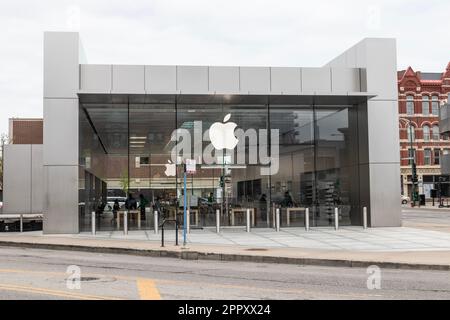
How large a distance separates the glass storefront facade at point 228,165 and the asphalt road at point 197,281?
982 centimetres

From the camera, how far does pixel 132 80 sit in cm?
2464

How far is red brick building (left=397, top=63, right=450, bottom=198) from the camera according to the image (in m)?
74.1

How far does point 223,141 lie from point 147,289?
16.8 meters

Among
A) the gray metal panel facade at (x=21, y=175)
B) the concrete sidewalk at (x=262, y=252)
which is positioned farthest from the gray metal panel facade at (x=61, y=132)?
the gray metal panel facade at (x=21, y=175)

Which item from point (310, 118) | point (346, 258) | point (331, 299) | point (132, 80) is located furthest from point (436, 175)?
point (331, 299)

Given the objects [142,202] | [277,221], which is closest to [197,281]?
[277,221]

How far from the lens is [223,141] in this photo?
87.8ft

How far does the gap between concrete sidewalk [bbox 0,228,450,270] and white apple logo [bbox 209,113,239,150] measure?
6.89m

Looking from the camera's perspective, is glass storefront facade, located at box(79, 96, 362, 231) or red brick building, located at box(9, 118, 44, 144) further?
red brick building, located at box(9, 118, 44, 144)

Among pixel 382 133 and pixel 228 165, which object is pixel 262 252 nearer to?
pixel 228 165

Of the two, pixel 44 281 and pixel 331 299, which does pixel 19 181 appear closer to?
pixel 44 281

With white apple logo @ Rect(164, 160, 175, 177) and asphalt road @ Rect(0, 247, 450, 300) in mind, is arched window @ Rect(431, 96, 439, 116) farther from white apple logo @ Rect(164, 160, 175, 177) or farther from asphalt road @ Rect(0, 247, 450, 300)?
asphalt road @ Rect(0, 247, 450, 300)

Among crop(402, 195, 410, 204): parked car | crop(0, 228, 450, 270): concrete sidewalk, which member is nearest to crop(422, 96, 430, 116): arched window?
crop(402, 195, 410, 204): parked car

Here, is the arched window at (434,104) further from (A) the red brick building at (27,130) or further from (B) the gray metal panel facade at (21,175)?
(B) the gray metal panel facade at (21,175)
